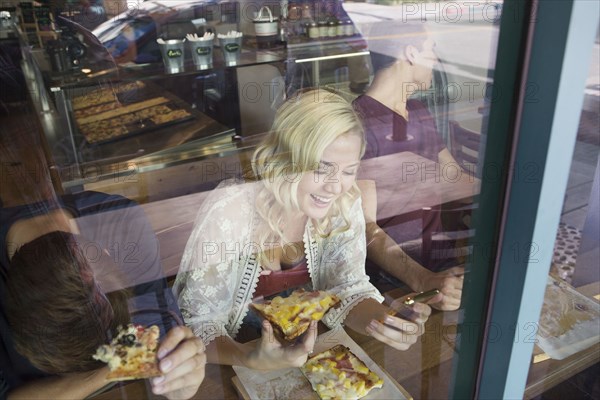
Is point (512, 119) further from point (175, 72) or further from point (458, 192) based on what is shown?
point (175, 72)

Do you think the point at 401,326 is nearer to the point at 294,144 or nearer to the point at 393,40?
the point at 294,144

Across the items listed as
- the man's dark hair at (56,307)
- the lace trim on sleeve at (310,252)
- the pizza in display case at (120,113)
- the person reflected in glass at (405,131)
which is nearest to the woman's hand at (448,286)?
the person reflected in glass at (405,131)

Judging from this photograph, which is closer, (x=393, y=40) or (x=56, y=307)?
(x=56, y=307)

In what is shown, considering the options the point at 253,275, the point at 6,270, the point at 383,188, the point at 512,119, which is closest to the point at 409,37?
the point at 383,188

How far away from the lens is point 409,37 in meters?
1.09

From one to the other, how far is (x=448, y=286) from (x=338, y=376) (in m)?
0.28

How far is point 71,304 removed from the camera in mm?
703

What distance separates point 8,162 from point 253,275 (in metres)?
0.43

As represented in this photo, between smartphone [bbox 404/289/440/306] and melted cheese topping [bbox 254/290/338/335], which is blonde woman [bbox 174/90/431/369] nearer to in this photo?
melted cheese topping [bbox 254/290/338/335]

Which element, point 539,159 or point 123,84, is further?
point 123,84

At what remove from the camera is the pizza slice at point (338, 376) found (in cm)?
89

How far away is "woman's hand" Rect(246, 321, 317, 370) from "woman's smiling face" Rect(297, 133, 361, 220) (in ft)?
0.73

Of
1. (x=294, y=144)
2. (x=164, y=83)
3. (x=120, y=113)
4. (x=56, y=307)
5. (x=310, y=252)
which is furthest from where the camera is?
(x=164, y=83)

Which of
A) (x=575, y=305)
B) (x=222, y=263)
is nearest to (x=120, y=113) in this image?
(x=222, y=263)
